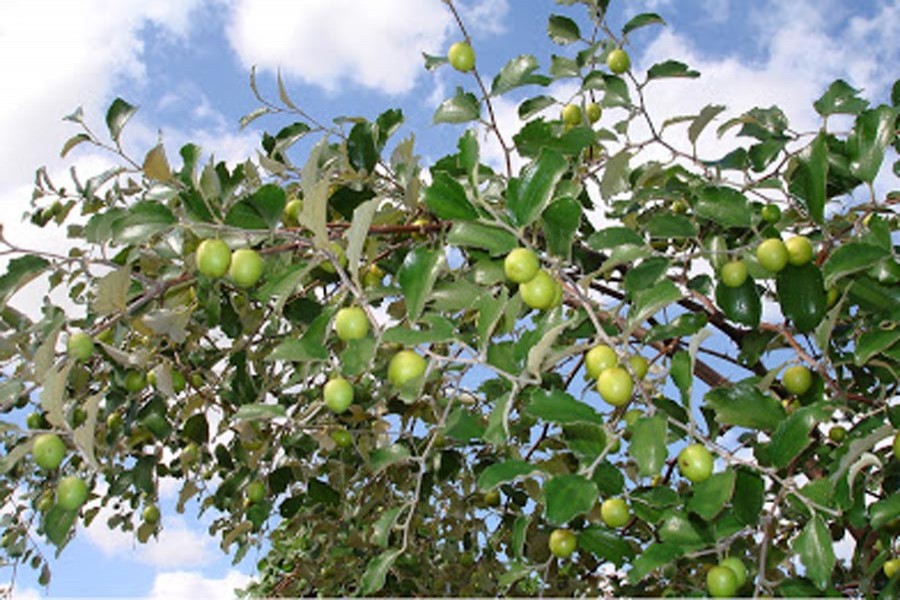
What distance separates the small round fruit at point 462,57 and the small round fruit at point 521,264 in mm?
1032

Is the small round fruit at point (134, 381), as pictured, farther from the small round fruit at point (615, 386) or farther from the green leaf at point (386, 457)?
the small round fruit at point (615, 386)

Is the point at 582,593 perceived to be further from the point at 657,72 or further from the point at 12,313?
the point at 12,313

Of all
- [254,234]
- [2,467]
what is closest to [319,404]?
[254,234]

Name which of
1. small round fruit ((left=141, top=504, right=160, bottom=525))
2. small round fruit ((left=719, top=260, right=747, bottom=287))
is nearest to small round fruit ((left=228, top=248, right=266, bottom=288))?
small round fruit ((left=719, top=260, right=747, bottom=287))

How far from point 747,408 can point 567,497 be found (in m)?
0.43

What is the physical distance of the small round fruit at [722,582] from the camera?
151cm

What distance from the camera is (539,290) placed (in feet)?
4.73

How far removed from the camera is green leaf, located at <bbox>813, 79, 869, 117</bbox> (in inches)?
89.4

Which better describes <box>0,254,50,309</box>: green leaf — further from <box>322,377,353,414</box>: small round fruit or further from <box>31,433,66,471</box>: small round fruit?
<box>322,377,353,414</box>: small round fruit

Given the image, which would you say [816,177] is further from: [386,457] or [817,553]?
[386,457]

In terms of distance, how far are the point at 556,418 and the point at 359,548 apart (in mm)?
2129

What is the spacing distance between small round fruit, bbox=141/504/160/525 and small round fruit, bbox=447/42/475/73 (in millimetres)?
1905

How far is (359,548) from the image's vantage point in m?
3.27

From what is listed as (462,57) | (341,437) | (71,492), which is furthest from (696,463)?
(462,57)
